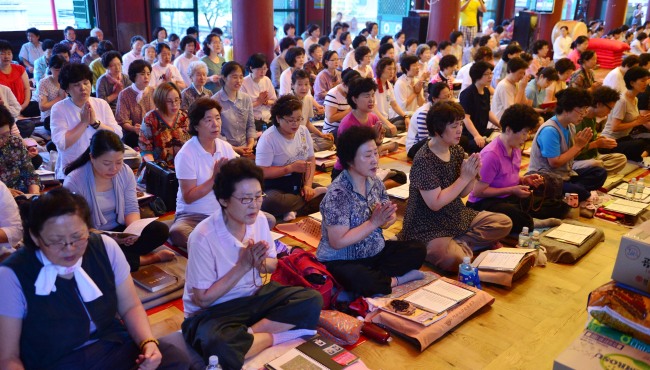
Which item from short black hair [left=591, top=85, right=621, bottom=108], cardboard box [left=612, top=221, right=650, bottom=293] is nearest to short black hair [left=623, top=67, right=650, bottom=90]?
short black hair [left=591, top=85, right=621, bottom=108]

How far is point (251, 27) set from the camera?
27.0ft

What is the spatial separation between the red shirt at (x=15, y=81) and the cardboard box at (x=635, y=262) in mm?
6499

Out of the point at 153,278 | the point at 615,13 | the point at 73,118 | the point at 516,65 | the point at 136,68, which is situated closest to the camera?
the point at 153,278

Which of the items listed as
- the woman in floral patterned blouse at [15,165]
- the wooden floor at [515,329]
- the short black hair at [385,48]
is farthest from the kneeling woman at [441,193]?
the short black hair at [385,48]

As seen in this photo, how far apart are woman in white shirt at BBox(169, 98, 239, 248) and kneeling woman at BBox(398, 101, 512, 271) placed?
4.17 ft

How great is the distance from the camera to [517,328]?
321 centimetres

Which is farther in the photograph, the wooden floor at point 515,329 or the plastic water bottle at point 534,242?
the plastic water bottle at point 534,242

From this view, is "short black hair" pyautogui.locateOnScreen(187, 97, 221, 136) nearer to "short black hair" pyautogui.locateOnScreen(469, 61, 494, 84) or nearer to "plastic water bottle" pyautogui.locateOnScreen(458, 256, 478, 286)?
"plastic water bottle" pyautogui.locateOnScreen(458, 256, 478, 286)

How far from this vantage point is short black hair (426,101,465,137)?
12.1 feet

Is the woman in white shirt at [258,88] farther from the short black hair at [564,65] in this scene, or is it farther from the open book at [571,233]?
the short black hair at [564,65]

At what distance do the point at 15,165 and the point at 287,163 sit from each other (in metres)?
1.89

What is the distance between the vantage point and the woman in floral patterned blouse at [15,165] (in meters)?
3.85

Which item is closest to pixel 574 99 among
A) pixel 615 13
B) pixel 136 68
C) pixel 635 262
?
pixel 635 262

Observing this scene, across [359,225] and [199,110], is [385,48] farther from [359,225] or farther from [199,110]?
[359,225]
